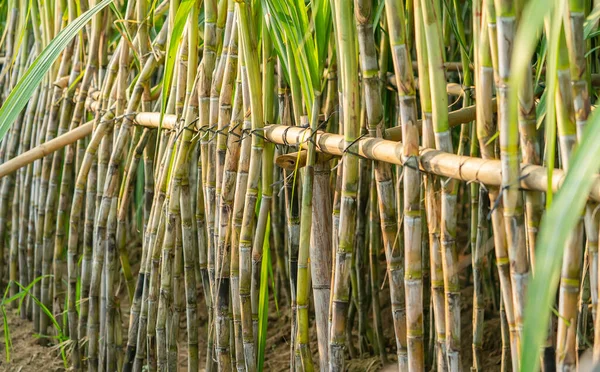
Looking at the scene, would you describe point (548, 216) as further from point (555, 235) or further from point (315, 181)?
point (315, 181)

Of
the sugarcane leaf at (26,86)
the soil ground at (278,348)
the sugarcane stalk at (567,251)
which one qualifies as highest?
the sugarcane leaf at (26,86)

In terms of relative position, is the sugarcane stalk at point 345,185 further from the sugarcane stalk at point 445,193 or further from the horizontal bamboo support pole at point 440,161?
the sugarcane stalk at point 445,193

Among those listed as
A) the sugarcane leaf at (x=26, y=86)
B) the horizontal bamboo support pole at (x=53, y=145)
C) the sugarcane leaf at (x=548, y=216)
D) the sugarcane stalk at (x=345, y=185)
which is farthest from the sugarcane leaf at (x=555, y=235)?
the horizontal bamboo support pole at (x=53, y=145)

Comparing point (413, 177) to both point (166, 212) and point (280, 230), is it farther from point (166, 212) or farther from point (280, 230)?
point (280, 230)

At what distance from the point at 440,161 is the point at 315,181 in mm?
344

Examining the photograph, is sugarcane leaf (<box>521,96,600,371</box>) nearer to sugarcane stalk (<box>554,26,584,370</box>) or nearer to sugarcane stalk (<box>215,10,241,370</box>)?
sugarcane stalk (<box>554,26,584,370</box>)

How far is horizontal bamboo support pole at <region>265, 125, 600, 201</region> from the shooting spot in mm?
785

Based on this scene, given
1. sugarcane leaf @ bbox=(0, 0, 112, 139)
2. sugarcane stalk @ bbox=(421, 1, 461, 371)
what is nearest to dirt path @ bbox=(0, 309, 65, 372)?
sugarcane leaf @ bbox=(0, 0, 112, 139)

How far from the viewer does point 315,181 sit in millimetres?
1229

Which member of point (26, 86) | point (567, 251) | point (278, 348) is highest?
point (26, 86)

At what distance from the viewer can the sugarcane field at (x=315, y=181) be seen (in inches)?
30.5

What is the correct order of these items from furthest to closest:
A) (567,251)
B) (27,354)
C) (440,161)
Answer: (27,354)
(440,161)
(567,251)

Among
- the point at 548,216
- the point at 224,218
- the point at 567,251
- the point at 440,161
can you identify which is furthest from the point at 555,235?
the point at 224,218

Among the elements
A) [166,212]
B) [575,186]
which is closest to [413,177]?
[575,186]
